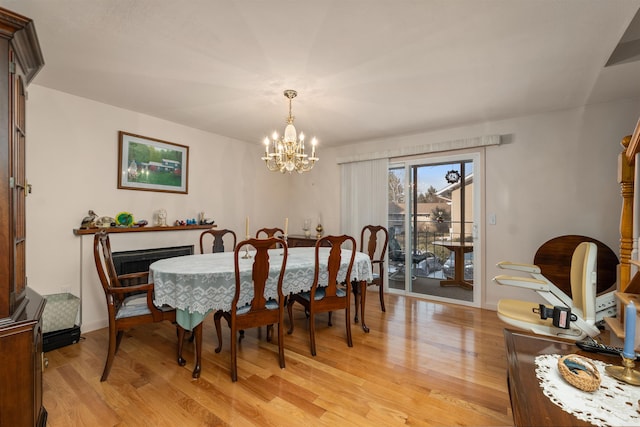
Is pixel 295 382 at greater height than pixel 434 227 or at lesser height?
lesser

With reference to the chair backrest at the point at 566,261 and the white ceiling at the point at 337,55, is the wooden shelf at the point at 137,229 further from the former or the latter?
the chair backrest at the point at 566,261

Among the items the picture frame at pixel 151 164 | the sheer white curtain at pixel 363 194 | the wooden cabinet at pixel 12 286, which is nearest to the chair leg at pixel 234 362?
the wooden cabinet at pixel 12 286

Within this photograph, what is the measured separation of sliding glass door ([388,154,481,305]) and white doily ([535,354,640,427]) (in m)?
3.12

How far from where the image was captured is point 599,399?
2.77 feet

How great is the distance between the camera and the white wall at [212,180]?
2.76 meters

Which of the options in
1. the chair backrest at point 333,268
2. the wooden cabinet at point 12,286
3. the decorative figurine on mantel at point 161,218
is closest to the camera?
the wooden cabinet at point 12,286

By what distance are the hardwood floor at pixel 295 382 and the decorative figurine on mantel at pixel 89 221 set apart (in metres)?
1.06

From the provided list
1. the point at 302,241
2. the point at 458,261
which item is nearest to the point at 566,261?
the point at 458,261

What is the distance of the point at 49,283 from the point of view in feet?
9.04

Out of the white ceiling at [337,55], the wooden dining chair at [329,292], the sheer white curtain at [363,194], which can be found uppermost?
the white ceiling at [337,55]

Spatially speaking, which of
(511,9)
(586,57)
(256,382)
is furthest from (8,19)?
(586,57)

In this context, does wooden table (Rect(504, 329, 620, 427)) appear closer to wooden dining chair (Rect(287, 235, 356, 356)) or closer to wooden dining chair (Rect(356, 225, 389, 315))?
wooden dining chair (Rect(287, 235, 356, 356))

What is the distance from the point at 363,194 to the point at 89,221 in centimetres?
347

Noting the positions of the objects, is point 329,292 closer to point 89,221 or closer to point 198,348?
point 198,348
